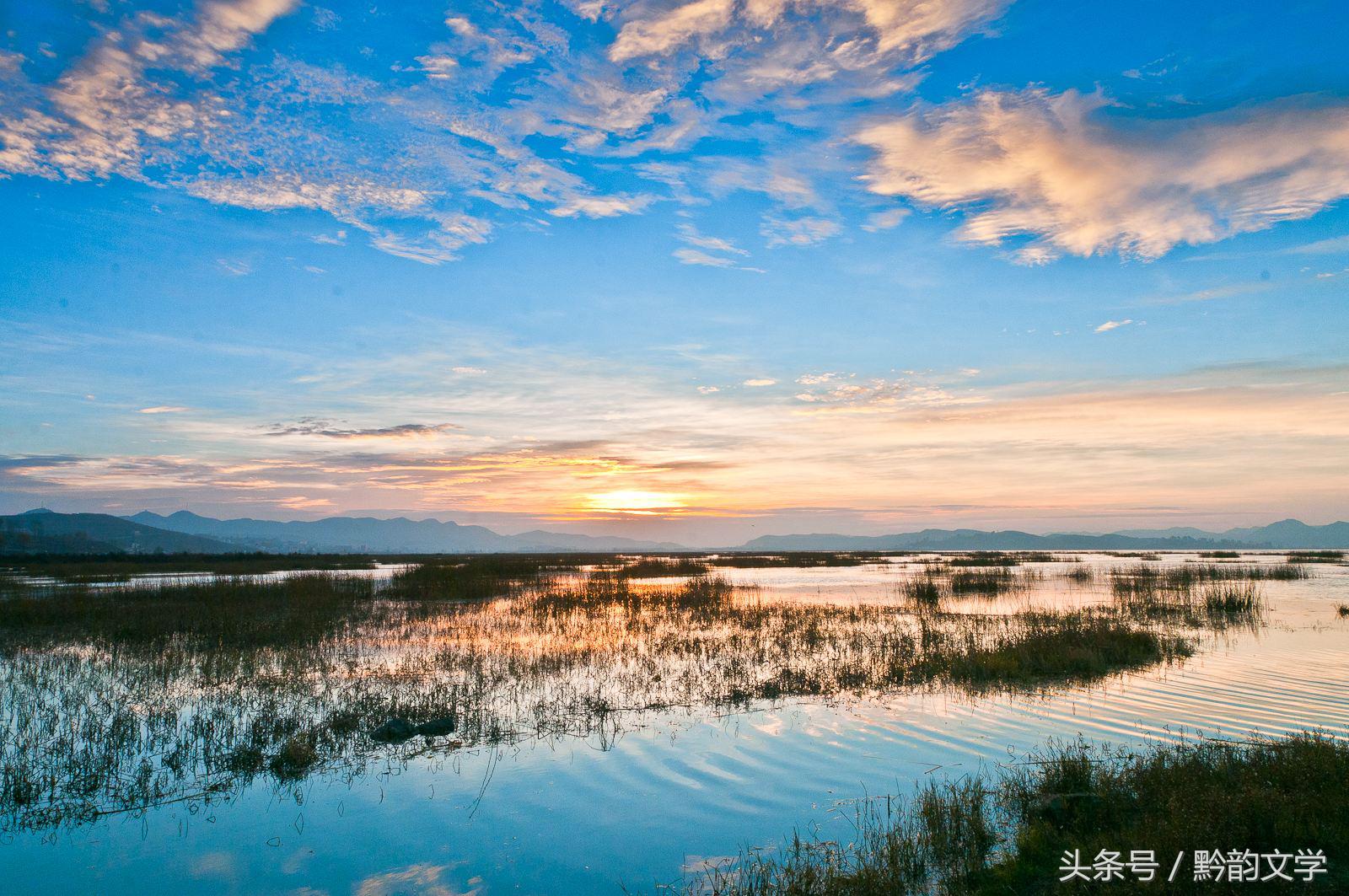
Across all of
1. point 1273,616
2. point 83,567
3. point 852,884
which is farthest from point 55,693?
point 83,567

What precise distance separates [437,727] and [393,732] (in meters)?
0.69

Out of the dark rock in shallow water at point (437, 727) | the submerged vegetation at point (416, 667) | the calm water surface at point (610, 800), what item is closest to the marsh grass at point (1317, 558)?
the submerged vegetation at point (416, 667)

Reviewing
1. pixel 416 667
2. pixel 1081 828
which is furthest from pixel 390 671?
pixel 1081 828

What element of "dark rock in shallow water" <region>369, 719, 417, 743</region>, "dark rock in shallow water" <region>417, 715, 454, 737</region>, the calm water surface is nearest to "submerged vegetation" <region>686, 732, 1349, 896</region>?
the calm water surface

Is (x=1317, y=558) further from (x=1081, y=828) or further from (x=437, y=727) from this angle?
(x=437, y=727)

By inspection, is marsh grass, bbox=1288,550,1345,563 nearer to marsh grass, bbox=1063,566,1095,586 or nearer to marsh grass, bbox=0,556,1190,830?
marsh grass, bbox=1063,566,1095,586

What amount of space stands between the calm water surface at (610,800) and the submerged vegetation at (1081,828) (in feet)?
2.18

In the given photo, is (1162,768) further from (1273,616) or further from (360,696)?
(1273,616)

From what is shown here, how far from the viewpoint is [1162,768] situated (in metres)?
8.58

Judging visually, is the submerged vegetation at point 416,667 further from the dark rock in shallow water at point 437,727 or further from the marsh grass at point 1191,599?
the marsh grass at point 1191,599

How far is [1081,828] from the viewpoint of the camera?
7.64 meters

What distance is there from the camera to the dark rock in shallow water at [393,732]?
39.2ft

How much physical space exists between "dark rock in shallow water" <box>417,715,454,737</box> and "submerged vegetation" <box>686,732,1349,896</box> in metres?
6.54

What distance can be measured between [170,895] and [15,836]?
2778mm
